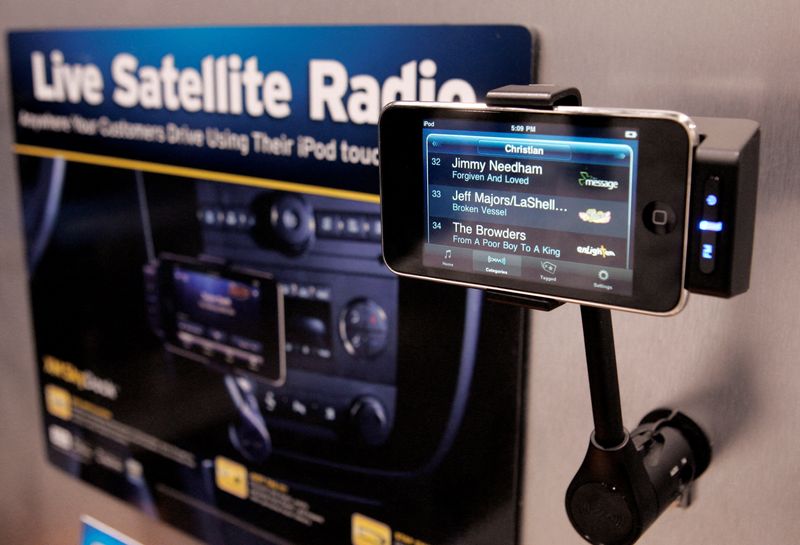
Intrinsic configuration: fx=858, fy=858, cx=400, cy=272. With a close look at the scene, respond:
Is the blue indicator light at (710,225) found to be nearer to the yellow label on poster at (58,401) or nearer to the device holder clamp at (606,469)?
the device holder clamp at (606,469)

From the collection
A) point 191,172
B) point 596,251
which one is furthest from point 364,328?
point 596,251

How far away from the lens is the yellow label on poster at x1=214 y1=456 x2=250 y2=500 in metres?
1.15

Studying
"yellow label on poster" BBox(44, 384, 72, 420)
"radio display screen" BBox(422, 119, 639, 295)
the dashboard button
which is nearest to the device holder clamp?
"radio display screen" BBox(422, 119, 639, 295)

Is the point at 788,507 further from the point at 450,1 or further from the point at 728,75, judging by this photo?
the point at 450,1

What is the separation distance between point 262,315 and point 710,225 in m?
0.66

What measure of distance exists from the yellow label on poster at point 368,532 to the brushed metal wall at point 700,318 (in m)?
0.17

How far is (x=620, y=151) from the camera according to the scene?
55 cm

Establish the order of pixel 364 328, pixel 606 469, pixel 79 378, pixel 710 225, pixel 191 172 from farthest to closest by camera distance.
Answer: pixel 79 378 < pixel 191 172 < pixel 364 328 < pixel 606 469 < pixel 710 225

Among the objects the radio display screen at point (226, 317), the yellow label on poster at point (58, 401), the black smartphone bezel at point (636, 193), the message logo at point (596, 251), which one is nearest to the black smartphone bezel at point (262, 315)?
the radio display screen at point (226, 317)

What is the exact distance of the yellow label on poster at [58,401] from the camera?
1.39 metres

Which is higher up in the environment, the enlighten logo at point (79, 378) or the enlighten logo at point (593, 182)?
the enlighten logo at point (593, 182)

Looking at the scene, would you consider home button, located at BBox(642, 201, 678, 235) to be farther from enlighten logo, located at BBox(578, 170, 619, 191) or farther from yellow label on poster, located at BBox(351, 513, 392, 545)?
yellow label on poster, located at BBox(351, 513, 392, 545)

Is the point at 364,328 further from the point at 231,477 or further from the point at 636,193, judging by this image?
the point at 636,193

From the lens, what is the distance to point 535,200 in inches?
23.1
